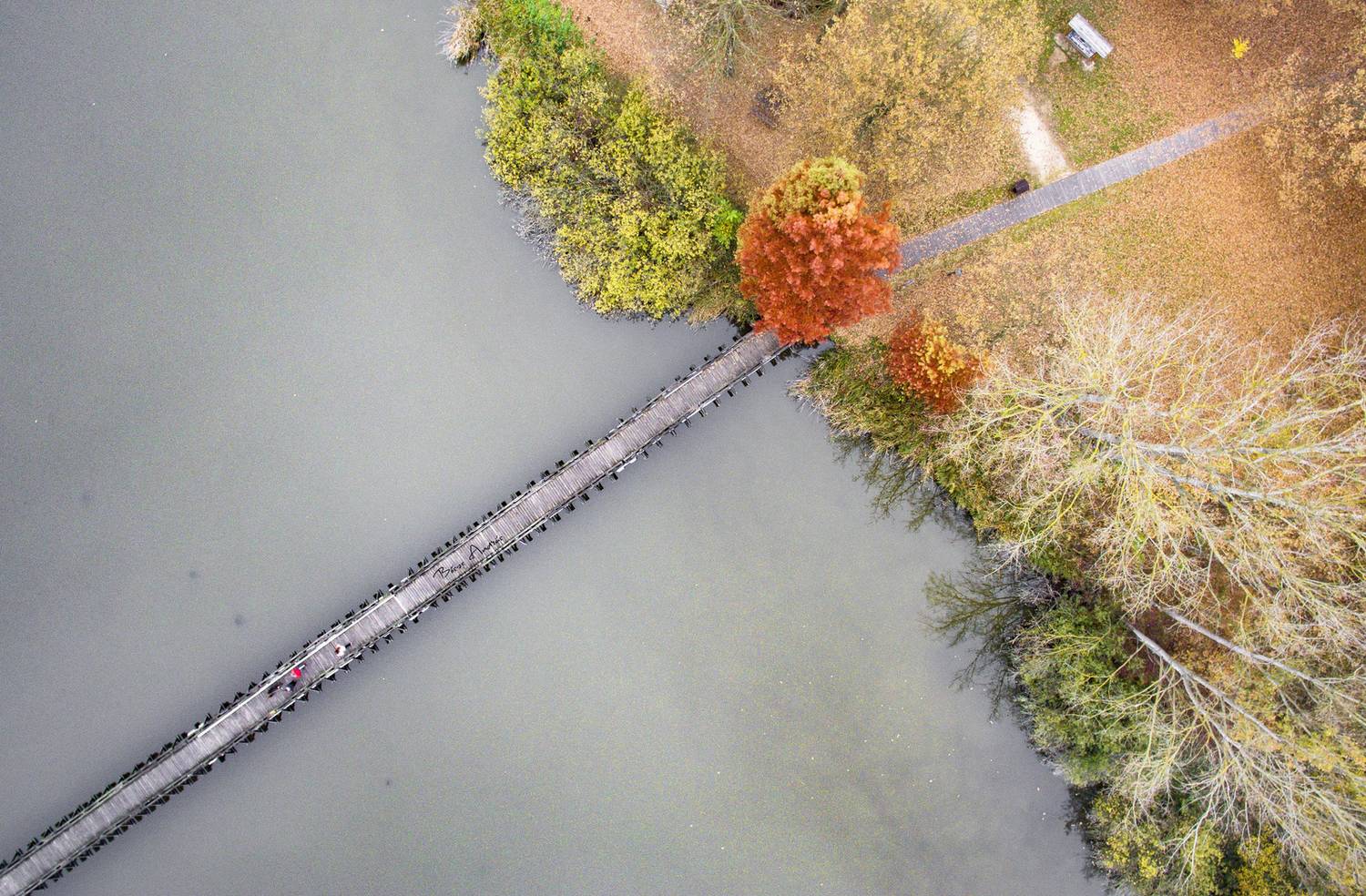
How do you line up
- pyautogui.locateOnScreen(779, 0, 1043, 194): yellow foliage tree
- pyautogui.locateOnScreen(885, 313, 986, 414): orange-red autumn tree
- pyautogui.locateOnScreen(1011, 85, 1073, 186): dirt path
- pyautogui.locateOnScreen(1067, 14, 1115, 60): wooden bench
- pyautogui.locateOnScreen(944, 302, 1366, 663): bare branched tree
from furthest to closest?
pyautogui.locateOnScreen(1011, 85, 1073, 186): dirt path < pyautogui.locateOnScreen(1067, 14, 1115, 60): wooden bench < pyautogui.locateOnScreen(885, 313, 986, 414): orange-red autumn tree < pyautogui.locateOnScreen(779, 0, 1043, 194): yellow foliage tree < pyautogui.locateOnScreen(944, 302, 1366, 663): bare branched tree

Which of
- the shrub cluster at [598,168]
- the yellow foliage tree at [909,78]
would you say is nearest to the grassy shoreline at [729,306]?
the shrub cluster at [598,168]

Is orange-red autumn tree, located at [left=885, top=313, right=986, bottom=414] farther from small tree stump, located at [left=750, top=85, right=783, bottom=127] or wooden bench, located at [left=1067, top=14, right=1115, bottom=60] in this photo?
wooden bench, located at [left=1067, top=14, right=1115, bottom=60]

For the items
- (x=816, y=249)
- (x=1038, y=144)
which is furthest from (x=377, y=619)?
(x=1038, y=144)

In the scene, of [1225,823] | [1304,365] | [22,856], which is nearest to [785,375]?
[1304,365]

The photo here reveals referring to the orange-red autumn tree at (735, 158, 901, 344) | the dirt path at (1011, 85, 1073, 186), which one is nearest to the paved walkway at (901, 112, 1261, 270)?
the dirt path at (1011, 85, 1073, 186)

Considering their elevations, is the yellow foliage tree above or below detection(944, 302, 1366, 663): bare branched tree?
above

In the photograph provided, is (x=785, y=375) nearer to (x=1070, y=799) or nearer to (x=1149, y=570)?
(x=1149, y=570)
